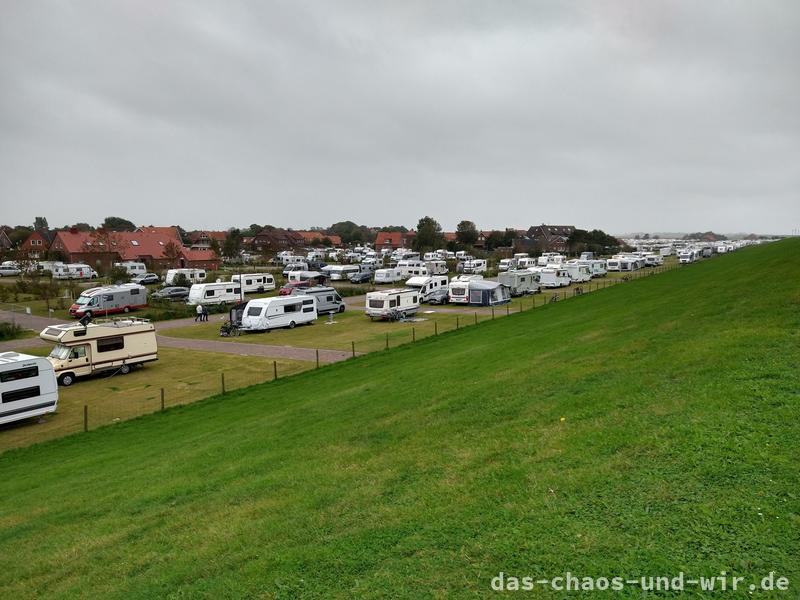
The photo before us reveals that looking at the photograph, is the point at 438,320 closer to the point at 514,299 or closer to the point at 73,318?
the point at 514,299

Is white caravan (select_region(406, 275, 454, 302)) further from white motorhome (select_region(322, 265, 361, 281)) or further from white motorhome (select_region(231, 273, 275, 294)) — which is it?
white motorhome (select_region(322, 265, 361, 281))

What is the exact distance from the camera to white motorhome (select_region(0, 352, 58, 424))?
15.4m

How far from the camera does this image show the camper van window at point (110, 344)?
71.7 ft

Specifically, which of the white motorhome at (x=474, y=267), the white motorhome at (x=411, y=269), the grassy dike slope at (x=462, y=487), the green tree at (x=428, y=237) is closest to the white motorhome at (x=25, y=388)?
the grassy dike slope at (x=462, y=487)

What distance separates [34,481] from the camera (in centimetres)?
1101

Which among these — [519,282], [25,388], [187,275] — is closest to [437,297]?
[519,282]

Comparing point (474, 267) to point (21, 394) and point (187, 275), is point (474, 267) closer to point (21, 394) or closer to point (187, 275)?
point (187, 275)

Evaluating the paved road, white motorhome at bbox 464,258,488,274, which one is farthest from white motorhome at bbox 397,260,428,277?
the paved road

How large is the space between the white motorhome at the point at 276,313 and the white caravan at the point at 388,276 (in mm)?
23437

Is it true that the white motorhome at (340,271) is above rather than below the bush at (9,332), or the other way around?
above

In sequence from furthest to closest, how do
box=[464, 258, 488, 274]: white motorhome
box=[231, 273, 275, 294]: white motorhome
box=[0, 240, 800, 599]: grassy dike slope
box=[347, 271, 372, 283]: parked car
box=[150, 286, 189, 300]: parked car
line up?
box=[464, 258, 488, 274]: white motorhome < box=[347, 271, 372, 283]: parked car < box=[231, 273, 275, 294]: white motorhome < box=[150, 286, 189, 300]: parked car < box=[0, 240, 800, 599]: grassy dike slope

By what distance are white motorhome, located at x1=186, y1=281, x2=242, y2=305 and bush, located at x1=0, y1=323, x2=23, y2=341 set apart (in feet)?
42.5

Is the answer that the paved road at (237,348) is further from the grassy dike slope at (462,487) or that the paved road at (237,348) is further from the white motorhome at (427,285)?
the white motorhome at (427,285)

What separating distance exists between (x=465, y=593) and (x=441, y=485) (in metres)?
2.18
